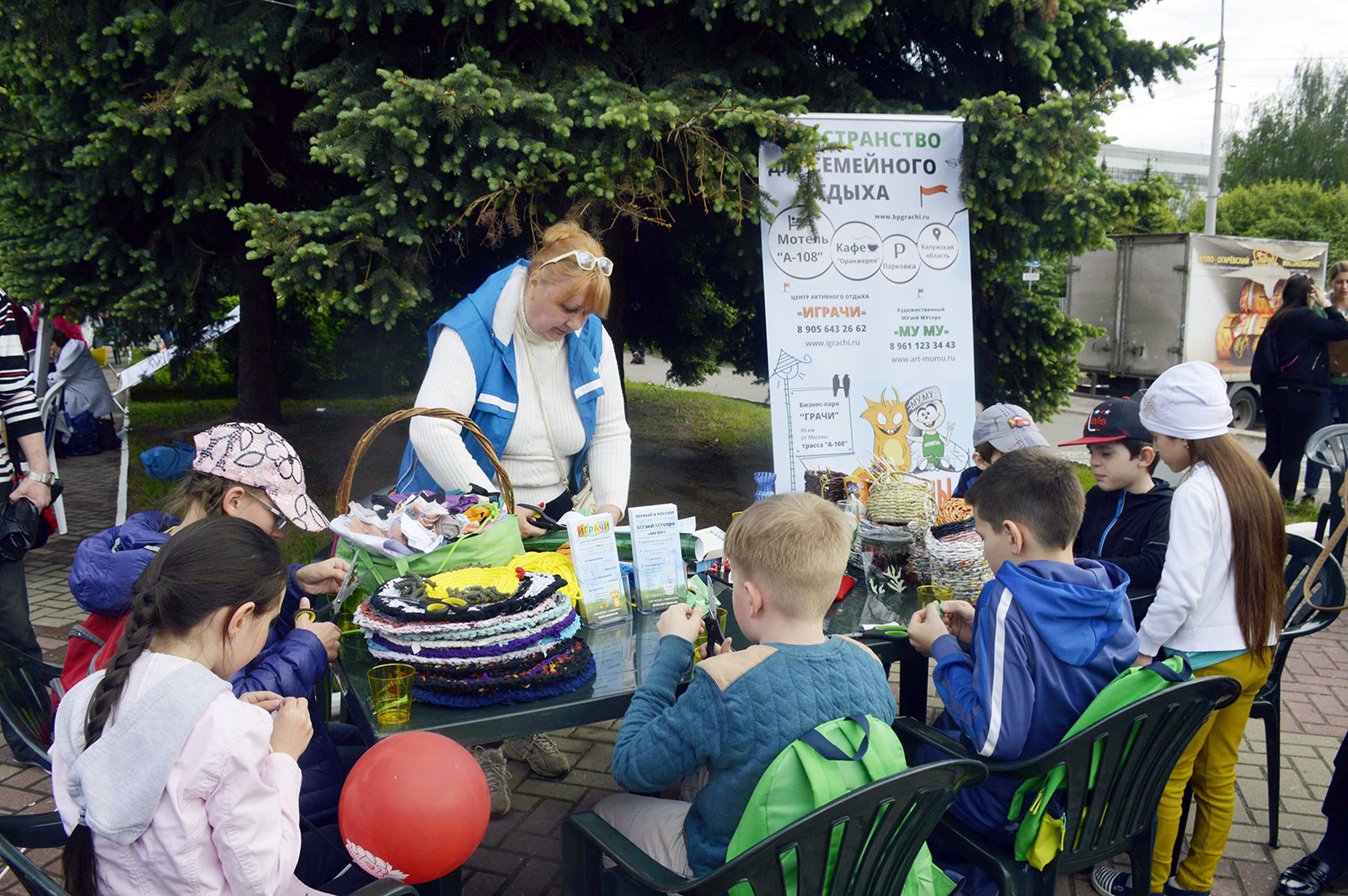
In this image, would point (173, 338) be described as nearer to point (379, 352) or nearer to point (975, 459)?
point (379, 352)

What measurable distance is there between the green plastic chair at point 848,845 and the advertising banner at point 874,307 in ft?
11.1

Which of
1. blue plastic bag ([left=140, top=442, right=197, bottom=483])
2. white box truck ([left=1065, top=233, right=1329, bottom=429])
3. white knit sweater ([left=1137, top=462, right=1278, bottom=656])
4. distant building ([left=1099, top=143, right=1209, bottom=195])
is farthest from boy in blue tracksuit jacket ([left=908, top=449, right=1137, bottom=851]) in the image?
distant building ([left=1099, top=143, right=1209, bottom=195])

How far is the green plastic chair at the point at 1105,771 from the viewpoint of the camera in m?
2.03

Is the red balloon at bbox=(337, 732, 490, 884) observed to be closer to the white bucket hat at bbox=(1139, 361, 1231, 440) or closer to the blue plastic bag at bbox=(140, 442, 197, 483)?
the blue plastic bag at bbox=(140, 442, 197, 483)

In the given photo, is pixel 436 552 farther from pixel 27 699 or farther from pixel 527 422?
pixel 27 699

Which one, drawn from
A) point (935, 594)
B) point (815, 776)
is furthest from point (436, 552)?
point (935, 594)

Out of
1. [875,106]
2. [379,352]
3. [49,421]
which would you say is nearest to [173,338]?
[49,421]

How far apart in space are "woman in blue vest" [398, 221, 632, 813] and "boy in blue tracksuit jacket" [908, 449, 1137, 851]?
1.45 meters

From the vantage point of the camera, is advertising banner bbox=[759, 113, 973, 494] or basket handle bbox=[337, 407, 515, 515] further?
advertising banner bbox=[759, 113, 973, 494]

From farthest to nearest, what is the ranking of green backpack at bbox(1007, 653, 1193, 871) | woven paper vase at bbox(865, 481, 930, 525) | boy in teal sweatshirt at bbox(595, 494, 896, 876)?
woven paper vase at bbox(865, 481, 930, 525)
green backpack at bbox(1007, 653, 1193, 871)
boy in teal sweatshirt at bbox(595, 494, 896, 876)

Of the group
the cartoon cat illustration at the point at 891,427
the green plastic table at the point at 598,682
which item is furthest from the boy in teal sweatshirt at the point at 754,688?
the cartoon cat illustration at the point at 891,427

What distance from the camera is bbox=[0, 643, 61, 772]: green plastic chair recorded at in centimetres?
220

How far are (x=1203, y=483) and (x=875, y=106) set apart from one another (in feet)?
12.4

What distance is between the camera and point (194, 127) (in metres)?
5.17
